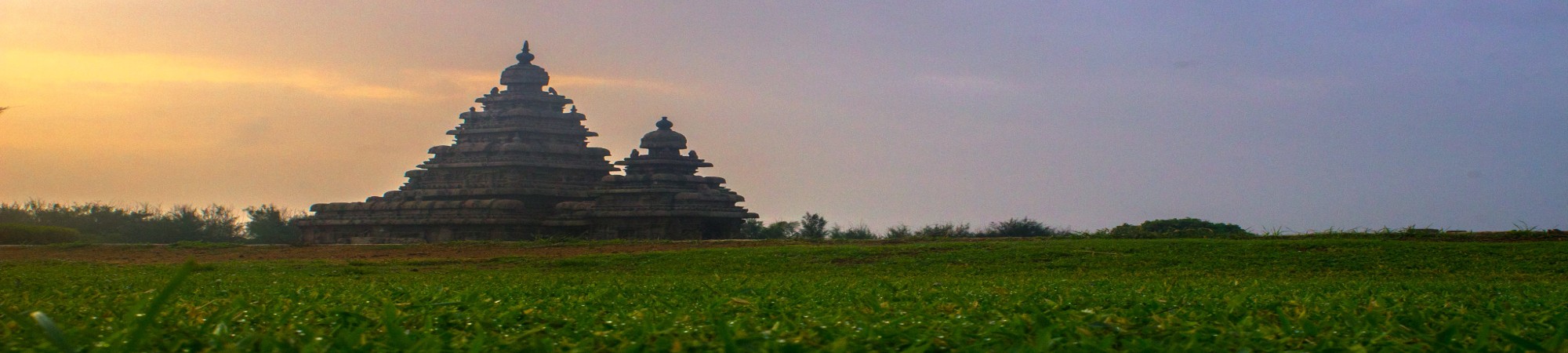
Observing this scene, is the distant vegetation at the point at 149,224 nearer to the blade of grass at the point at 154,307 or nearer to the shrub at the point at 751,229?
the shrub at the point at 751,229

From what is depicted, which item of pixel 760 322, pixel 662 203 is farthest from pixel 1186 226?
Result: pixel 760 322

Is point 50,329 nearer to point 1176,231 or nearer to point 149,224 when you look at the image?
point 1176,231

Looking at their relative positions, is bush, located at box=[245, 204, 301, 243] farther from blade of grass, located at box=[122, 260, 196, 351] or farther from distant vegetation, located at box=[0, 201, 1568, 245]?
blade of grass, located at box=[122, 260, 196, 351]

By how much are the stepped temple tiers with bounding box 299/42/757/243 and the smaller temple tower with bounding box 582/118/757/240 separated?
3cm

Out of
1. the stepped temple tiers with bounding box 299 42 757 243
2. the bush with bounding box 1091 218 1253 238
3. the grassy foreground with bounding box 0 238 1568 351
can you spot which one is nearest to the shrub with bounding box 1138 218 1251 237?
the bush with bounding box 1091 218 1253 238

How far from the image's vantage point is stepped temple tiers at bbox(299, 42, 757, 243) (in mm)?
34250

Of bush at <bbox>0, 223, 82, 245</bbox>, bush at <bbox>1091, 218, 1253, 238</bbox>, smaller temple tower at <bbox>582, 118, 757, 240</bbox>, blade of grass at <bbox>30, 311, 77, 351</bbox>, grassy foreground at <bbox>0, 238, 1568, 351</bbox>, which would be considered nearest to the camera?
blade of grass at <bbox>30, 311, 77, 351</bbox>

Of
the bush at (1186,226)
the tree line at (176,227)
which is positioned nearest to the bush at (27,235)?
the tree line at (176,227)

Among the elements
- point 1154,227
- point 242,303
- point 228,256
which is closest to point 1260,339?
point 242,303

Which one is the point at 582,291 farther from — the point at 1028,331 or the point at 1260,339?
the point at 1260,339

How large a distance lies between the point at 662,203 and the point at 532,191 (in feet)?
15.2

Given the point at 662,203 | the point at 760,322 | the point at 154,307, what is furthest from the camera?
the point at 662,203

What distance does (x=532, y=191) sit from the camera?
36.4 m

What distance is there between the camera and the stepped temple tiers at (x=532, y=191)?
112 ft
